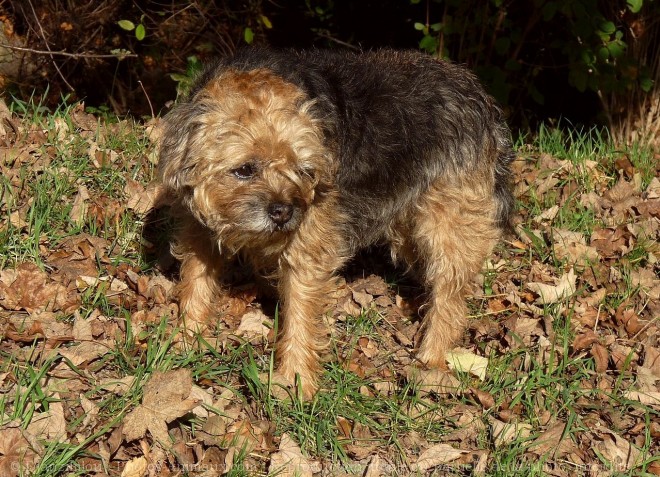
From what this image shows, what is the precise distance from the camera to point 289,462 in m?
3.37

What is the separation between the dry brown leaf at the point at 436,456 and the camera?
349 cm

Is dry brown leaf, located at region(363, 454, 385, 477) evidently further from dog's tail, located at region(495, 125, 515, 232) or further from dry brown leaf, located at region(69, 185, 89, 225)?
dry brown leaf, located at region(69, 185, 89, 225)

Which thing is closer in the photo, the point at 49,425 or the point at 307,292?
the point at 49,425

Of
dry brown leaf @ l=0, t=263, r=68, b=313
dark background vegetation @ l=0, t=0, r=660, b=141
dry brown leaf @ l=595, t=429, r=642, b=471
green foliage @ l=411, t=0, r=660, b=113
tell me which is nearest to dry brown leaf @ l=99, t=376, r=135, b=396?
dry brown leaf @ l=0, t=263, r=68, b=313

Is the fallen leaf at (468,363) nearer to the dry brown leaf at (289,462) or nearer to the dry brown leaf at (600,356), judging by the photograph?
the dry brown leaf at (600,356)

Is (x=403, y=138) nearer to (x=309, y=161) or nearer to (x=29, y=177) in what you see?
(x=309, y=161)

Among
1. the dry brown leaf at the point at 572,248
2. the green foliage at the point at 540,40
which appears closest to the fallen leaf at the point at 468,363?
the dry brown leaf at the point at 572,248

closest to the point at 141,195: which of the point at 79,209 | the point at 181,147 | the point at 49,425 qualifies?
the point at 79,209

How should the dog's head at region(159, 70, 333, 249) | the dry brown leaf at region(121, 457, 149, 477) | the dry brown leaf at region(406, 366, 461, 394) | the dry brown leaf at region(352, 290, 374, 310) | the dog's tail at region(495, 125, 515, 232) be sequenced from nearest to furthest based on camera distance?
the dry brown leaf at region(121, 457, 149, 477)
the dog's head at region(159, 70, 333, 249)
the dry brown leaf at region(406, 366, 461, 394)
the dog's tail at region(495, 125, 515, 232)
the dry brown leaf at region(352, 290, 374, 310)

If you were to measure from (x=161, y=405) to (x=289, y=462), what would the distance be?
609 mm

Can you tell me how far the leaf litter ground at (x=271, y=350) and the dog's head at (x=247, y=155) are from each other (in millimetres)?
752

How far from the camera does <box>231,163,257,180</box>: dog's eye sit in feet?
11.4

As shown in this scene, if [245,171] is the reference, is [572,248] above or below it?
below

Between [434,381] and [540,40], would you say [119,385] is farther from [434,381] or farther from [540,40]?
[540,40]
